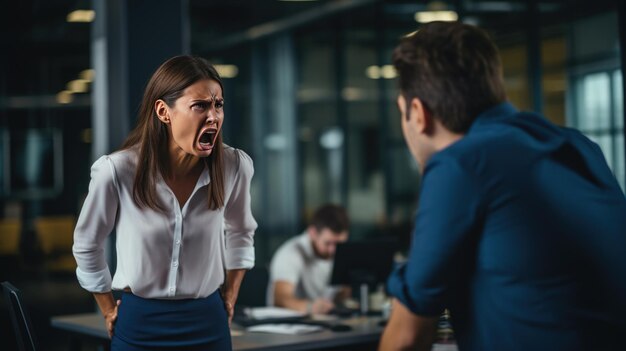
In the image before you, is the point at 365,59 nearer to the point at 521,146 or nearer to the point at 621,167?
the point at 621,167

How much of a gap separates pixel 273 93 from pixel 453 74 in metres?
10.3

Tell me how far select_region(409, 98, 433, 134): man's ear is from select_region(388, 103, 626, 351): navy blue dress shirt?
0.30ft

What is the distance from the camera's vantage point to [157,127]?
248 centimetres

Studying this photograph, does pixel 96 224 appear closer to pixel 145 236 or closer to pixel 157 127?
pixel 145 236

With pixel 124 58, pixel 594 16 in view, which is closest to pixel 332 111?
pixel 594 16

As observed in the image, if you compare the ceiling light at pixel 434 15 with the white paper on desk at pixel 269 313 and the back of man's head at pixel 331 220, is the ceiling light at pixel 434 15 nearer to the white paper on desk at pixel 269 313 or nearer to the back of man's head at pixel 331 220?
the back of man's head at pixel 331 220

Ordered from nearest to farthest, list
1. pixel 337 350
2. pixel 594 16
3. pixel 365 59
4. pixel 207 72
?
pixel 207 72 → pixel 337 350 → pixel 594 16 → pixel 365 59

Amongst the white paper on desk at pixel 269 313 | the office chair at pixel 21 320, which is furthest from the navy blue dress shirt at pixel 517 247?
the white paper on desk at pixel 269 313

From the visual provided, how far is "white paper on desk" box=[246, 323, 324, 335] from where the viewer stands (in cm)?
411

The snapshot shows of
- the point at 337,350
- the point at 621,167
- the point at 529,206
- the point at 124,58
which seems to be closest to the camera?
the point at 529,206

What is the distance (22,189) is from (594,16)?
41.1ft

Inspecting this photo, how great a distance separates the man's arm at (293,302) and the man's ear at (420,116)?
11.3 feet

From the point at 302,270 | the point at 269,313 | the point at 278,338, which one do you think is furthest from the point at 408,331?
the point at 302,270

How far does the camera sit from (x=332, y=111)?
38.9 feet
